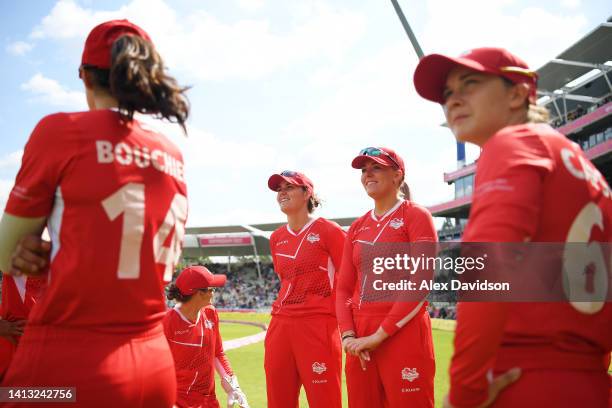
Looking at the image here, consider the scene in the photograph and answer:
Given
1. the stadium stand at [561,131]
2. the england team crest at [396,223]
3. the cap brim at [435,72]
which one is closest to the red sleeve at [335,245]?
the england team crest at [396,223]

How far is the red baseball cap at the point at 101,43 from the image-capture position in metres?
1.91

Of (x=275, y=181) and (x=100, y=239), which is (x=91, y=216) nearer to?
(x=100, y=239)

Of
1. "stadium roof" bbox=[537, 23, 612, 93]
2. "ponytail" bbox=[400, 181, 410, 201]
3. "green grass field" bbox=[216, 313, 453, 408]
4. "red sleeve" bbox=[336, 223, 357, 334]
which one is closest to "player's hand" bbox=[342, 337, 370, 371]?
"red sleeve" bbox=[336, 223, 357, 334]

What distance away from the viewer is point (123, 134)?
187 centimetres

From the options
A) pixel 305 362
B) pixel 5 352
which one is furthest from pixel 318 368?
pixel 5 352

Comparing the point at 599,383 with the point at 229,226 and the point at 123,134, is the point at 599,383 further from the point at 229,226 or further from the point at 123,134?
the point at 229,226

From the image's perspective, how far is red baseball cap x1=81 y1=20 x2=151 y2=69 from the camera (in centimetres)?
191

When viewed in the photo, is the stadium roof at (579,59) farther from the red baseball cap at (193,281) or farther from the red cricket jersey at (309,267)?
the red baseball cap at (193,281)

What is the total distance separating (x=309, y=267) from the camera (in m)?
4.89

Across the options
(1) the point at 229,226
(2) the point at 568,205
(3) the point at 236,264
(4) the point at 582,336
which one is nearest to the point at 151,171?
A: (2) the point at 568,205

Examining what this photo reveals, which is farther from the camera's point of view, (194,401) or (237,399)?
(237,399)

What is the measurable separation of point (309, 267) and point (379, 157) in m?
1.32

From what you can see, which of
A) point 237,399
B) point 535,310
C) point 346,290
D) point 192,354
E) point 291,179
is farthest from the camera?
point 291,179

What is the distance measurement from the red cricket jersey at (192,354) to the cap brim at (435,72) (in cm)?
341
